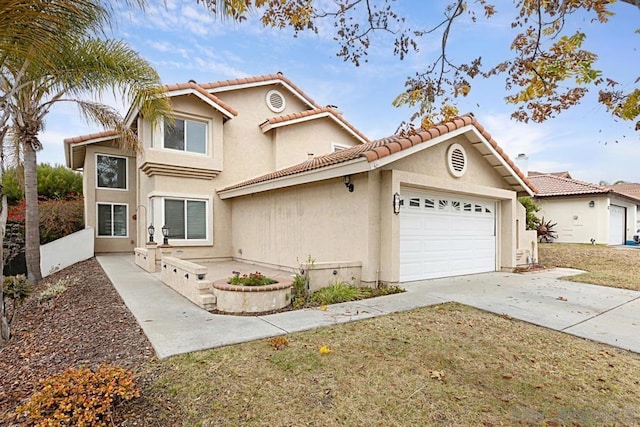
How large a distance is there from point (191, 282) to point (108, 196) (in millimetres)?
13064

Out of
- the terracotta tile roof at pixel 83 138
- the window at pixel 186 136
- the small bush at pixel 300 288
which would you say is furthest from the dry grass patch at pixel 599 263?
the terracotta tile roof at pixel 83 138

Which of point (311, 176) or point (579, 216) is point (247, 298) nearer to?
point (311, 176)

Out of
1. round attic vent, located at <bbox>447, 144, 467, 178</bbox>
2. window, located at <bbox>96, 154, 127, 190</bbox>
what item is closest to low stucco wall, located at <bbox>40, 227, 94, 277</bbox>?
window, located at <bbox>96, 154, 127, 190</bbox>

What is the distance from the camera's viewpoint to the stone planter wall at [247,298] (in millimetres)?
6957

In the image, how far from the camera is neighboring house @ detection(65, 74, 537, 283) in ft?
30.1

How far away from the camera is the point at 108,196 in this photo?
18016 mm

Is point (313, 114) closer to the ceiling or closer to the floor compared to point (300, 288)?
closer to the ceiling

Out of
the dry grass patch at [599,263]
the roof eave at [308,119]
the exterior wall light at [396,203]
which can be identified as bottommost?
the dry grass patch at [599,263]

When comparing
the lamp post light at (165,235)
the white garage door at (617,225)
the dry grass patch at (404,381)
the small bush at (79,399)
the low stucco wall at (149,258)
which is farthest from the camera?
the white garage door at (617,225)

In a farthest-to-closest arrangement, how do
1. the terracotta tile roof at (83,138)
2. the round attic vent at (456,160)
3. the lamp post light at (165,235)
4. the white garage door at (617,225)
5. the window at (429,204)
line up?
the white garage door at (617,225)
the terracotta tile roof at (83,138)
the lamp post light at (165,235)
the round attic vent at (456,160)
the window at (429,204)

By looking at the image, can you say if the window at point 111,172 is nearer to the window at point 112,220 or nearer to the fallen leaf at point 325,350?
the window at point 112,220

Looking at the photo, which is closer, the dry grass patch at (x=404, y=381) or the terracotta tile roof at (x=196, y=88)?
the dry grass patch at (x=404, y=381)

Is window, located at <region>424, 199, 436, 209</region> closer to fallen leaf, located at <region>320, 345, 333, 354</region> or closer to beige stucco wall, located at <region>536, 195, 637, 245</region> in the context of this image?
fallen leaf, located at <region>320, 345, 333, 354</region>

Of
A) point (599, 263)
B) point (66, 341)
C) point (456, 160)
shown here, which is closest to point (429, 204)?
point (456, 160)
